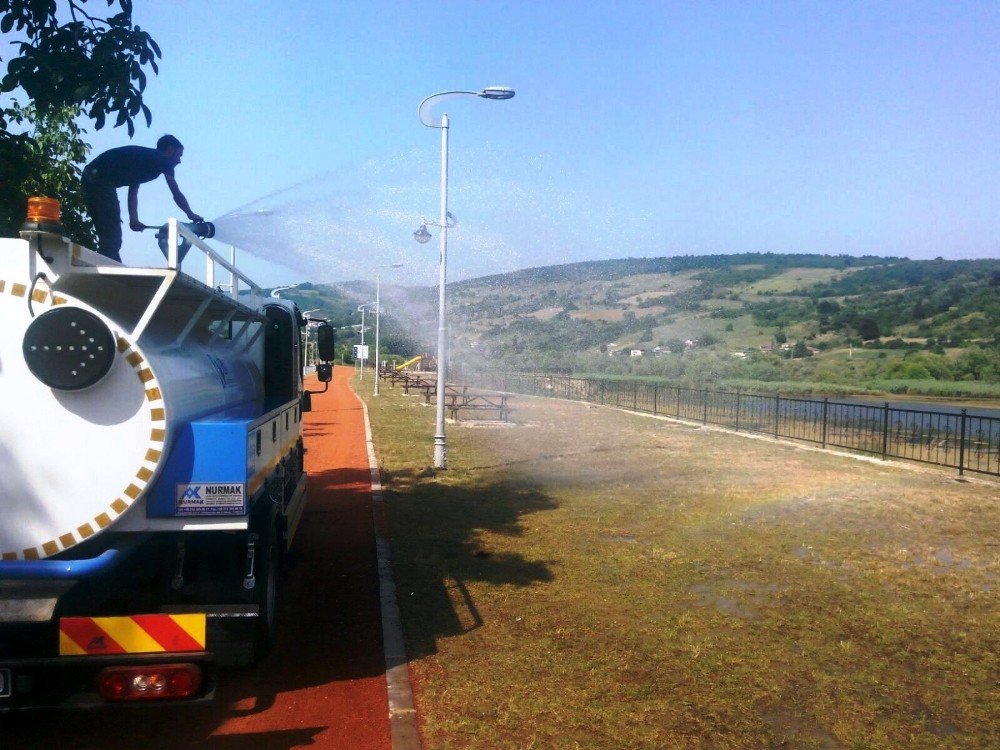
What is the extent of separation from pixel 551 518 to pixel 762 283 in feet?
172

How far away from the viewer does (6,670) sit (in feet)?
12.2

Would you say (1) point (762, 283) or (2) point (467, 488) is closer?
(2) point (467, 488)

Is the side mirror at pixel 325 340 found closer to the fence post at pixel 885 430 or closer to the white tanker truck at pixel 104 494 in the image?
the white tanker truck at pixel 104 494

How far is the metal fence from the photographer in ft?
48.6

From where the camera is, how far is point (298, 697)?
5.12 m

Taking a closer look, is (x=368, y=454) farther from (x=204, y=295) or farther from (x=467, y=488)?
(x=204, y=295)

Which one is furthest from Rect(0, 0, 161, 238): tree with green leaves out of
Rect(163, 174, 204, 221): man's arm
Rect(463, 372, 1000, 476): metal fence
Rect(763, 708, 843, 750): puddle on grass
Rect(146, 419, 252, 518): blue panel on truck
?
Rect(463, 372, 1000, 476): metal fence

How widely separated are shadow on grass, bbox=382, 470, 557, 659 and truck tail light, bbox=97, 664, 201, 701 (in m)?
2.13

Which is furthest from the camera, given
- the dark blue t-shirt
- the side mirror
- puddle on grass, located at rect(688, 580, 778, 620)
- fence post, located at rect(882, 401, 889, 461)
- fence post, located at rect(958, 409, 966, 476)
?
fence post, located at rect(882, 401, 889, 461)

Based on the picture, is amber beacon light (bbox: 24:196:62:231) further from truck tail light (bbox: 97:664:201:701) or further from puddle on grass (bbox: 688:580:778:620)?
puddle on grass (bbox: 688:580:778:620)

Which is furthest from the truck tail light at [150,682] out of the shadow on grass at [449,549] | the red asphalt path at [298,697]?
the shadow on grass at [449,549]

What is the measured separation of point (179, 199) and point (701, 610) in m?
5.24

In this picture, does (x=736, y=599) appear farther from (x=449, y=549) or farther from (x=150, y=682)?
(x=150, y=682)

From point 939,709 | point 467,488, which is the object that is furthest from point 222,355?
point 467,488
